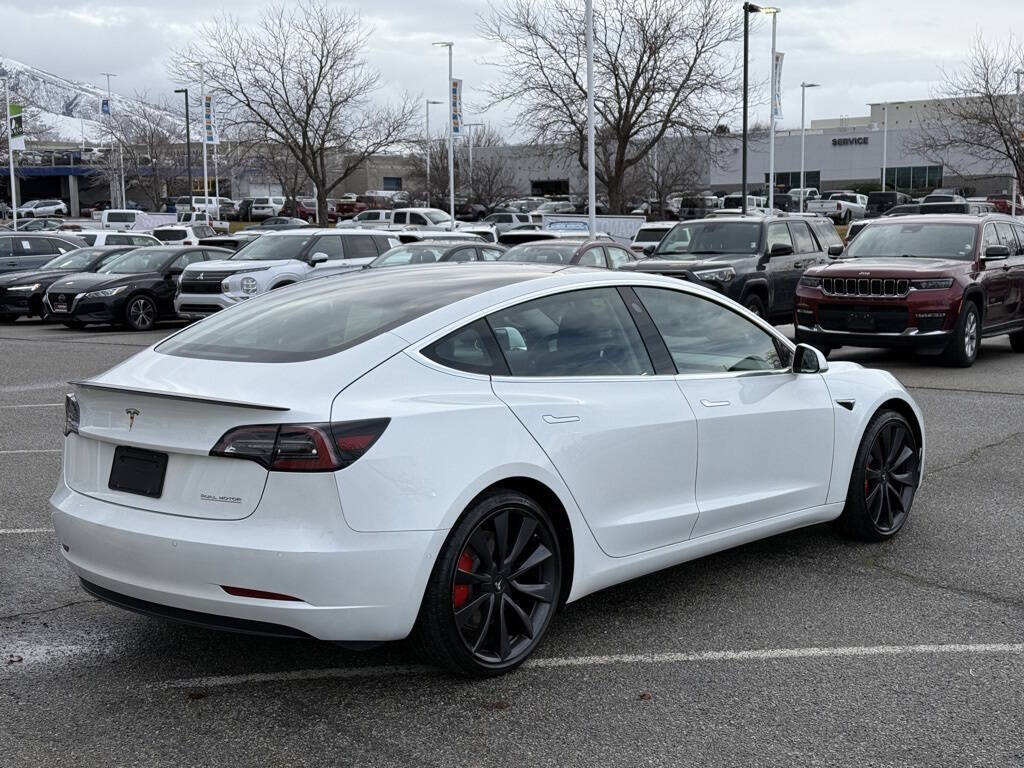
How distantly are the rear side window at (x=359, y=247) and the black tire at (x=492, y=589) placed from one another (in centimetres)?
1673

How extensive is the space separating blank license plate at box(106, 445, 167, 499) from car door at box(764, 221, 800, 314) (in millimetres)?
13942

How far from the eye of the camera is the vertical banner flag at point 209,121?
151ft

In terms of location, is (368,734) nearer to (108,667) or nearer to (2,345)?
(108,667)

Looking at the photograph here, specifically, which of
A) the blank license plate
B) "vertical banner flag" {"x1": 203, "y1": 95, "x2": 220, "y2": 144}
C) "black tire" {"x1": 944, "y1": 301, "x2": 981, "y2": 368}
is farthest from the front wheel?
"vertical banner flag" {"x1": 203, "y1": 95, "x2": 220, "y2": 144}

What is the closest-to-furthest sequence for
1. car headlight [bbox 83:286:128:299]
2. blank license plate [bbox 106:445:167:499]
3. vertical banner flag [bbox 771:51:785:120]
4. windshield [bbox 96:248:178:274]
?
blank license plate [bbox 106:445:167:499], car headlight [bbox 83:286:128:299], windshield [bbox 96:248:178:274], vertical banner flag [bbox 771:51:785:120]

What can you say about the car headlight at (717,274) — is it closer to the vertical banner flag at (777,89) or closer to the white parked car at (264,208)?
the vertical banner flag at (777,89)

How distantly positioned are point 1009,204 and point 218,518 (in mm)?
55376

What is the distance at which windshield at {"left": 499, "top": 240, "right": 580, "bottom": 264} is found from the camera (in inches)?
683

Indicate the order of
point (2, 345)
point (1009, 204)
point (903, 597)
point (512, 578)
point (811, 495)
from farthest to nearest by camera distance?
point (1009, 204), point (2, 345), point (811, 495), point (903, 597), point (512, 578)

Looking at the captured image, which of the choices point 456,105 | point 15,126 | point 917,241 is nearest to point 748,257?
point 917,241

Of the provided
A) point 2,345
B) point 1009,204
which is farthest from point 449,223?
point 1009,204

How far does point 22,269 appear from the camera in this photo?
25.4 meters

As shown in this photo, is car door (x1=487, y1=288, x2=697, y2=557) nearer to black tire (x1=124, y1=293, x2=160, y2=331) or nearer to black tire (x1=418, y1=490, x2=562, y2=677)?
black tire (x1=418, y1=490, x2=562, y2=677)

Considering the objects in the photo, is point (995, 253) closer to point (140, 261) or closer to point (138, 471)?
point (138, 471)
